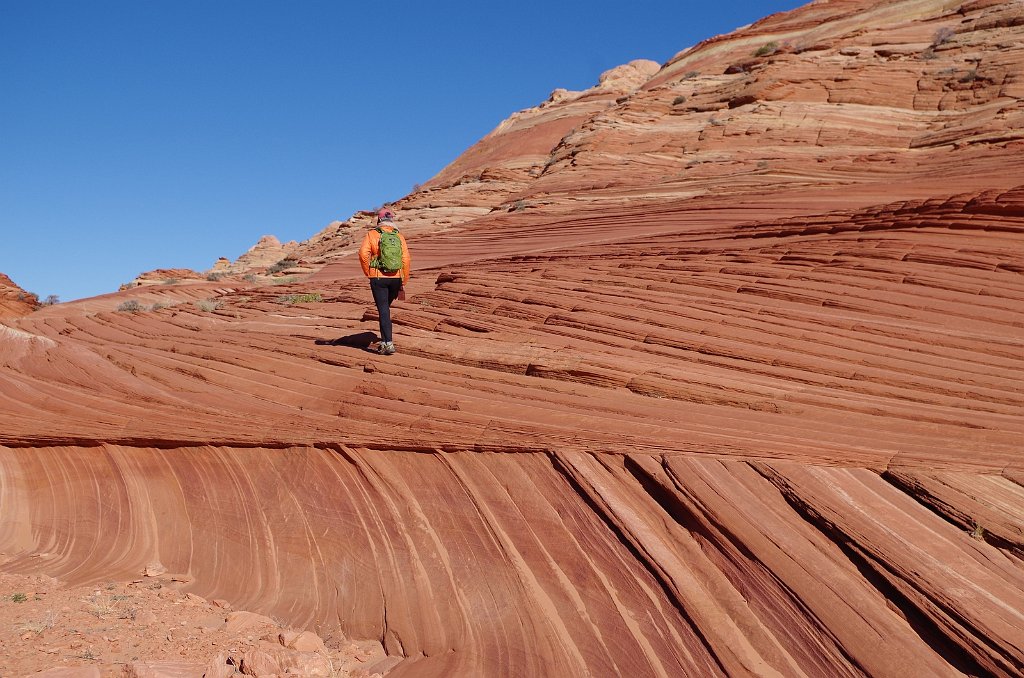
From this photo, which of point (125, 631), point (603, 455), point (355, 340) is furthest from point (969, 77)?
point (125, 631)

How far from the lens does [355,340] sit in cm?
897

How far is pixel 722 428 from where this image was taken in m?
5.19

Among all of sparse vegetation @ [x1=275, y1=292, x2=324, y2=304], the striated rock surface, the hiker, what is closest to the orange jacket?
the hiker

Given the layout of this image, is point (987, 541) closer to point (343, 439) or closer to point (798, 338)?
point (798, 338)

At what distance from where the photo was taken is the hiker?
8.25 m

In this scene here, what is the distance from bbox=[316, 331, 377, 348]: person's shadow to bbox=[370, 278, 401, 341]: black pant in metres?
0.58

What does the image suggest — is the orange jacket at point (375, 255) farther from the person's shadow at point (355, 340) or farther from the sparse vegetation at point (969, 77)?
the sparse vegetation at point (969, 77)

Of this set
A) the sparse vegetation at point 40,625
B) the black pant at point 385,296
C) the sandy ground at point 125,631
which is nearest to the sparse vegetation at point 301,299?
the black pant at point 385,296

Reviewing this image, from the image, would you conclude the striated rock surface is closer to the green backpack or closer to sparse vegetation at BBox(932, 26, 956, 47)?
the green backpack

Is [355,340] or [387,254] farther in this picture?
[355,340]

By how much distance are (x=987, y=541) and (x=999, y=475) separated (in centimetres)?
53

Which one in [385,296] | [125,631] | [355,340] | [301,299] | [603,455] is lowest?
[125,631]

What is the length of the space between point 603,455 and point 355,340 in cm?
468

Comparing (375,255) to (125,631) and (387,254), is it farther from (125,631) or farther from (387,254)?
(125,631)
